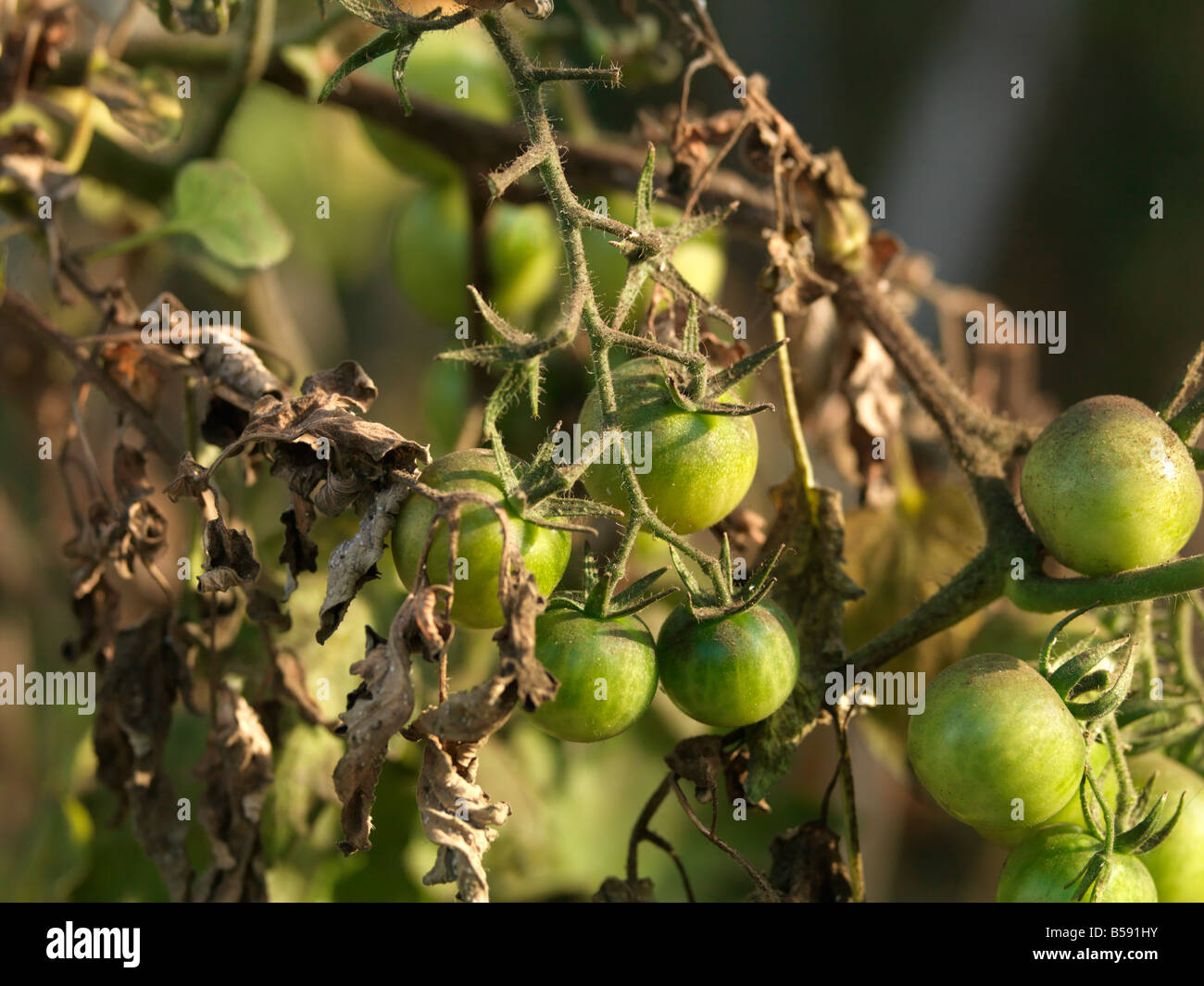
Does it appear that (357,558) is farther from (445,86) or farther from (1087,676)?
(445,86)

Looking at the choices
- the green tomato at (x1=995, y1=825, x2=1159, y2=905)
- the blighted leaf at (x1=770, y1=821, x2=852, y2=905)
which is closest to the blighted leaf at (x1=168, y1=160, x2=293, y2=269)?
the blighted leaf at (x1=770, y1=821, x2=852, y2=905)

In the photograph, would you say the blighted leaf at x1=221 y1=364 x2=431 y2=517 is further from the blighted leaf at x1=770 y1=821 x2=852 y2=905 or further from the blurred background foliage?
the blighted leaf at x1=770 y1=821 x2=852 y2=905

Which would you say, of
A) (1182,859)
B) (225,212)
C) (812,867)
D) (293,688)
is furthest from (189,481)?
(1182,859)

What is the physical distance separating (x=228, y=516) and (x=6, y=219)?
471mm

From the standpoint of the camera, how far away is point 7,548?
1.75 m

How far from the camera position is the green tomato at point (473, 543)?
0.66 metres

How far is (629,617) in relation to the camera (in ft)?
2.38

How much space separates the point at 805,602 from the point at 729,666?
0.21 meters

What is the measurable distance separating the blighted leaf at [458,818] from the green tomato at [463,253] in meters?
0.77

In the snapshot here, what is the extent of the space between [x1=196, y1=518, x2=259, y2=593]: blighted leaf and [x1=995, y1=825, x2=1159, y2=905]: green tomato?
23.8 inches

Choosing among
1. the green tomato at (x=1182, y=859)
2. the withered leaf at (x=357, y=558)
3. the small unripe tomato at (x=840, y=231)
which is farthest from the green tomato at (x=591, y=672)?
the small unripe tomato at (x=840, y=231)

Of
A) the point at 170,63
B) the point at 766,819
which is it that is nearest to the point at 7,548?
the point at 170,63

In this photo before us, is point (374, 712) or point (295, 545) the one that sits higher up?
point (295, 545)
